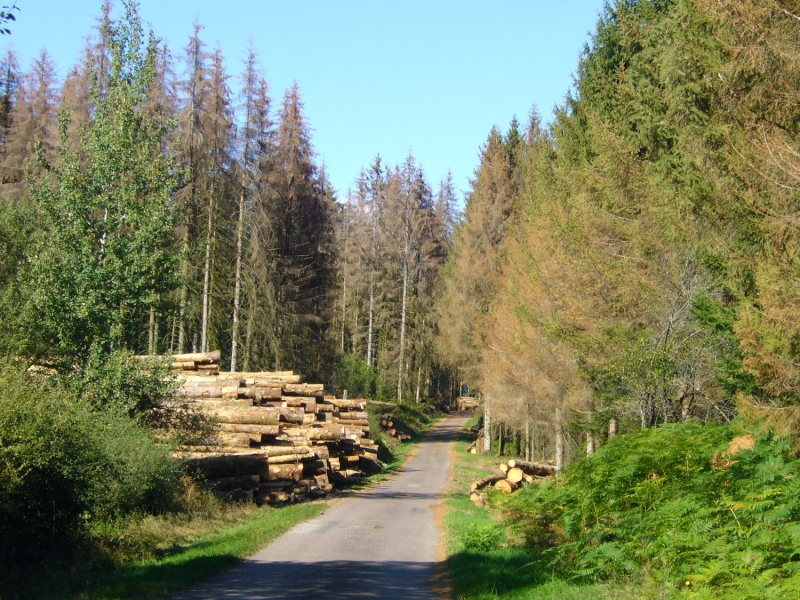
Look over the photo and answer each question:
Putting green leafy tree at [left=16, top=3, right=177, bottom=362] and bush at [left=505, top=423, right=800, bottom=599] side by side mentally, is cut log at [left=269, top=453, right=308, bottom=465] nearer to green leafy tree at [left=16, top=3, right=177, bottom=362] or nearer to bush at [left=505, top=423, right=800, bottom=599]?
green leafy tree at [left=16, top=3, right=177, bottom=362]

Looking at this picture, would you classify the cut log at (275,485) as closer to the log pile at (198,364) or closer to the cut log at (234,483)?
the cut log at (234,483)

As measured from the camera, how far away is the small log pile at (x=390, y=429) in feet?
144

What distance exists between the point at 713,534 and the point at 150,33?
16.3 m

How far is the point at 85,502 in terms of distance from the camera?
11.7 metres

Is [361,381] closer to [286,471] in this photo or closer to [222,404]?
[222,404]

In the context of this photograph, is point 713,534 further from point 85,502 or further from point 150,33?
point 150,33

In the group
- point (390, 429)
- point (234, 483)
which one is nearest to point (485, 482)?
point (234, 483)

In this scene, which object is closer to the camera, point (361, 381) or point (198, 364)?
point (198, 364)

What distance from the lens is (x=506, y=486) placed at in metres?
22.5

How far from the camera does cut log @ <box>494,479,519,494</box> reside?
22.3 meters

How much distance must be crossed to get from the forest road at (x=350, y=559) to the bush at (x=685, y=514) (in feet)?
7.38

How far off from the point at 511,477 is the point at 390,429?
21513 millimetres

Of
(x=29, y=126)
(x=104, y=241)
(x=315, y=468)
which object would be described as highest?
(x=29, y=126)

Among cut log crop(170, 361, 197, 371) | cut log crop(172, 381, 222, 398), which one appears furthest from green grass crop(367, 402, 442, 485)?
cut log crop(170, 361, 197, 371)
